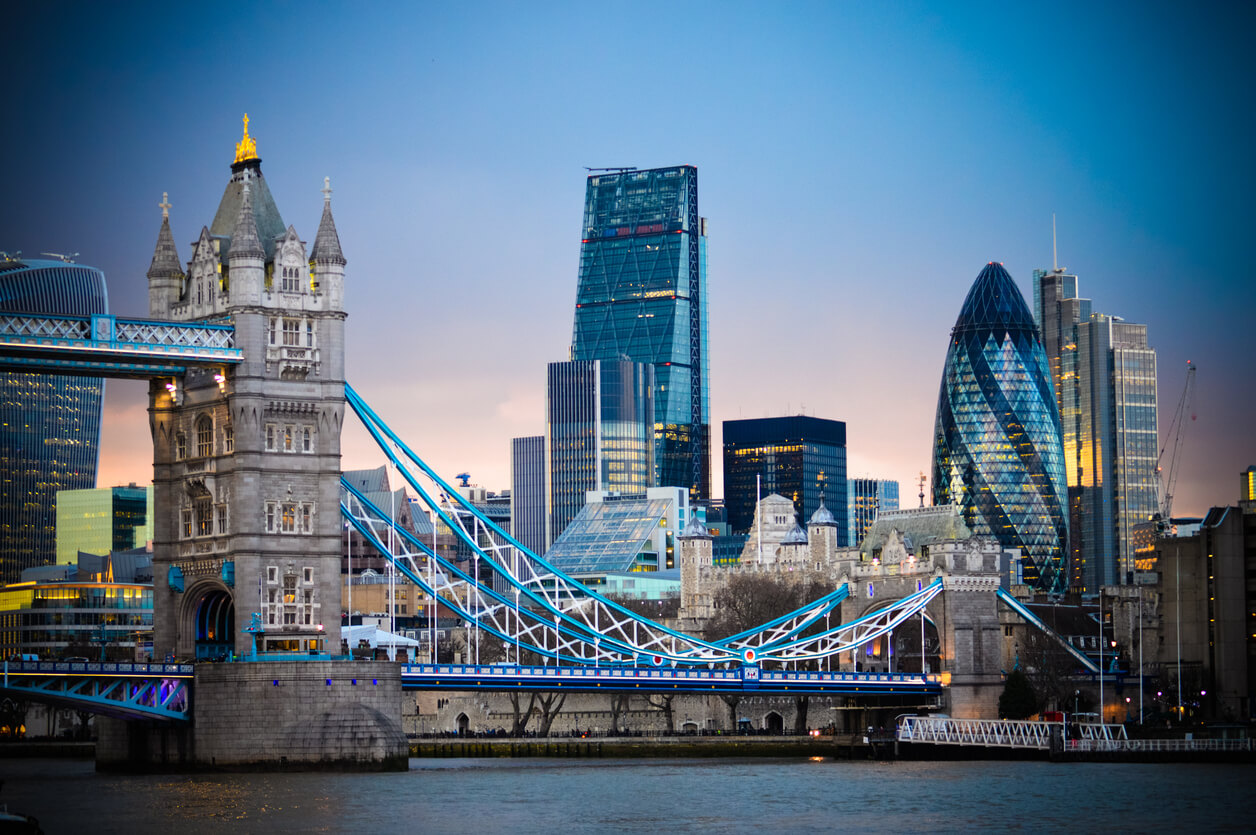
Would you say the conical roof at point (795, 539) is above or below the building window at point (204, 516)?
above

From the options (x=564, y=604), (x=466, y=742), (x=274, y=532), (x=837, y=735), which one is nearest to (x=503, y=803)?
(x=274, y=532)

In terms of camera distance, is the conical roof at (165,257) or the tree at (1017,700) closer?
the conical roof at (165,257)

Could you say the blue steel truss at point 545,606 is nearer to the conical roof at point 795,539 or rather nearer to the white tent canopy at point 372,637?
the white tent canopy at point 372,637

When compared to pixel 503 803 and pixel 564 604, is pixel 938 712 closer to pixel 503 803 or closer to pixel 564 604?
pixel 503 803

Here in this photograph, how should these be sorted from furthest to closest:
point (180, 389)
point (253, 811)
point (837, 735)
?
point (837, 735), point (180, 389), point (253, 811)

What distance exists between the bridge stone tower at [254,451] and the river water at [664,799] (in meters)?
8.50

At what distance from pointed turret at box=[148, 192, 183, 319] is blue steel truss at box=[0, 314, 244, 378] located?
5.05 metres

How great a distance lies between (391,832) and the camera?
239ft

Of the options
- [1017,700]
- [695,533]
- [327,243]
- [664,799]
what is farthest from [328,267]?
[695,533]

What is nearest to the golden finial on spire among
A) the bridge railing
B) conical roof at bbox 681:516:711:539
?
the bridge railing

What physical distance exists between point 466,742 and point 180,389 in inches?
1580

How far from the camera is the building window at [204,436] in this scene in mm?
100375

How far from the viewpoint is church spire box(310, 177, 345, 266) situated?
10106cm

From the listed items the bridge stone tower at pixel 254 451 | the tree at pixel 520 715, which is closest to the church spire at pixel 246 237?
the bridge stone tower at pixel 254 451
